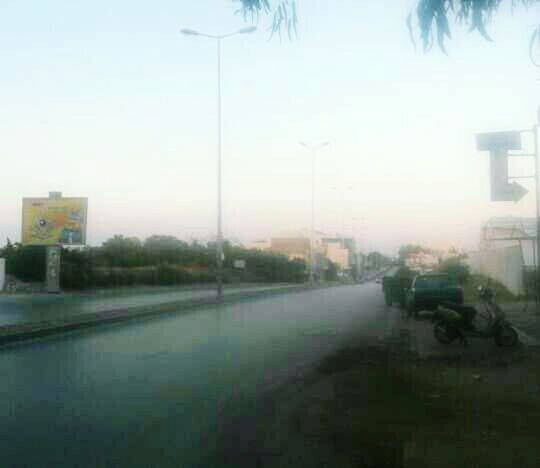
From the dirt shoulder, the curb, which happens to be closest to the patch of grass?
the dirt shoulder

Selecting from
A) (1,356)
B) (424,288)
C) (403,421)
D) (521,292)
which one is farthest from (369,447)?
(521,292)

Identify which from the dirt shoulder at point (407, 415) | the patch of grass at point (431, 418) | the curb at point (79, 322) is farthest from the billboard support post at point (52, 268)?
the patch of grass at point (431, 418)

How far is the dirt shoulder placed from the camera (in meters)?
5.85

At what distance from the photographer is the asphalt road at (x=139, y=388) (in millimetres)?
5984

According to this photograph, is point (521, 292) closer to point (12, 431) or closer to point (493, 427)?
point (493, 427)

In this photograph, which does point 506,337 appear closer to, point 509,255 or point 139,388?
point 139,388

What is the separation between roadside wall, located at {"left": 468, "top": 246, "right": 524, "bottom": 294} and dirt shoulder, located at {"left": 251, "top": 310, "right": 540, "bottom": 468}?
57.7 feet

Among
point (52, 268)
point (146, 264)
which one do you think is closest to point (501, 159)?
point (52, 268)

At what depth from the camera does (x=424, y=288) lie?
22859 mm

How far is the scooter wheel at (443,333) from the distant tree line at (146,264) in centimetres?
3427

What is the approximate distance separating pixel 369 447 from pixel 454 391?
10.4ft

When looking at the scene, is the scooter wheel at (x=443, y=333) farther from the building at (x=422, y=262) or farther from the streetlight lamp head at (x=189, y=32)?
the building at (x=422, y=262)

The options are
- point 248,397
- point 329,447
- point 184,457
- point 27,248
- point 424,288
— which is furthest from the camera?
point 27,248

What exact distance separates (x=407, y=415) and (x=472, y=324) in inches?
280
